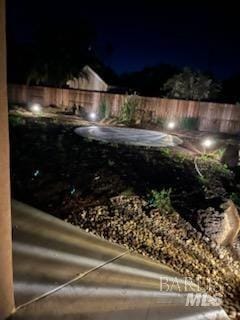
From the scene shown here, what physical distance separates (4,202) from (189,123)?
13.2 meters

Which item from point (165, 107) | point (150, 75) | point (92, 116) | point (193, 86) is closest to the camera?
point (165, 107)

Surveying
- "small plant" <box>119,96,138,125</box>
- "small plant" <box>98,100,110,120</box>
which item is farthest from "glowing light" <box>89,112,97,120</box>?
"small plant" <box>119,96,138,125</box>

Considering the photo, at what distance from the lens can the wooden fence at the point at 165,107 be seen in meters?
13.4

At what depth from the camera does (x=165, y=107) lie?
46.9 ft

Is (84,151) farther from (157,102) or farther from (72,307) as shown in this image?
(157,102)

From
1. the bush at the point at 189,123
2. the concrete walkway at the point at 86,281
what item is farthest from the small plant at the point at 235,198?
the bush at the point at 189,123

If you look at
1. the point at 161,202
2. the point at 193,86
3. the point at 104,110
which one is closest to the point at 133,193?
the point at 161,202

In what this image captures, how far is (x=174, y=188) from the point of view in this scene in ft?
15.6

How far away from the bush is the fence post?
12.9 meters

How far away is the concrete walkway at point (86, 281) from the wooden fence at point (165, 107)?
12.2 meters

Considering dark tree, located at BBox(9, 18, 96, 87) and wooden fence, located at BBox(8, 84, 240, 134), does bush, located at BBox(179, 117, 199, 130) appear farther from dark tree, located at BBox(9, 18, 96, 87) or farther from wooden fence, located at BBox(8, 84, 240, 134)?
dark tree, located at BBox(9, 18, 96, 87)

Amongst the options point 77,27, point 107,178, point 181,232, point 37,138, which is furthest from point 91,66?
point 181,232

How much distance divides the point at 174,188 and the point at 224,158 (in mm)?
3545

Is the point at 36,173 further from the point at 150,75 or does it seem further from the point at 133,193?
the point at 150,75
